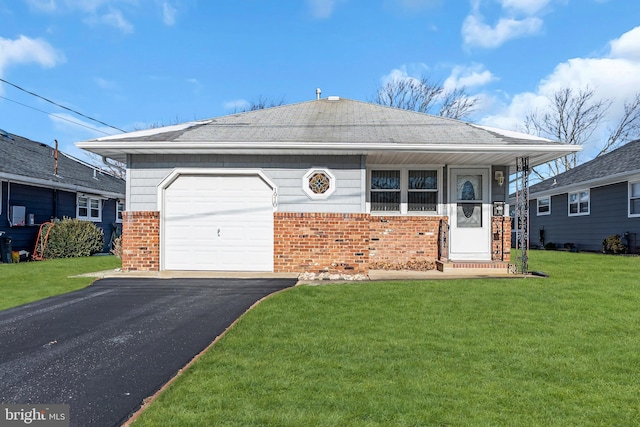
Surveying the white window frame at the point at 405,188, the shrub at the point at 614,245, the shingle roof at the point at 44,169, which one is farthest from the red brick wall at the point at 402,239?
the shingle roof at the point at 44,169

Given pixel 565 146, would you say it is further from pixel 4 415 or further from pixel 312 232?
pixel 4 415

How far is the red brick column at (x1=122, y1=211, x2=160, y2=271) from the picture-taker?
29.3ft

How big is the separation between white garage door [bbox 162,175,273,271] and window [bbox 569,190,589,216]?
47.2ft

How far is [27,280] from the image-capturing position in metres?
8.39

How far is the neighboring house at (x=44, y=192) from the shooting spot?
1309cm

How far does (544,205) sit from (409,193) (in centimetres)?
1370

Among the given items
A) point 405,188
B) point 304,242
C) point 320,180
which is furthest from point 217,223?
point 405,188

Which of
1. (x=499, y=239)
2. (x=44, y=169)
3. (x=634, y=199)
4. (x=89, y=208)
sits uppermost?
(x=44, y=169)

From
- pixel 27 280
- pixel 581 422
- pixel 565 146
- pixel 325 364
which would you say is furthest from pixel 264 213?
pixel 581 422

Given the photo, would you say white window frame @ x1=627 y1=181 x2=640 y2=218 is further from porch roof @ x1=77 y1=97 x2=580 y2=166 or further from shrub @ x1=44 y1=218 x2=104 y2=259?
shrub @ x1=44 y1=218 x2=104 y2=259

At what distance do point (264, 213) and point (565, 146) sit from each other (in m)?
6.41

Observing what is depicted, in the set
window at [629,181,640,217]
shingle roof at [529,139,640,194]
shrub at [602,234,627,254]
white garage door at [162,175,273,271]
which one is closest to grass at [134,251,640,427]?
white garage door at [162,175,273,271]

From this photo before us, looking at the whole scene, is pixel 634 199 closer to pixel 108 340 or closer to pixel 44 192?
pixel 108 340

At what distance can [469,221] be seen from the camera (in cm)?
994
